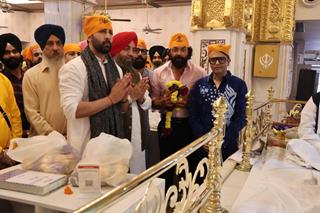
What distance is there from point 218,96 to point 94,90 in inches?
41.2

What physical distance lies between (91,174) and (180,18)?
788cm

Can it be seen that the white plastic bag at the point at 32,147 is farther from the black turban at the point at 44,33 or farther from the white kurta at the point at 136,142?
the black turban at the point at 44,33

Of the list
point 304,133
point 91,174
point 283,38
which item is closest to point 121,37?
point 91,174

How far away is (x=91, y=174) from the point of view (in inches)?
52.5

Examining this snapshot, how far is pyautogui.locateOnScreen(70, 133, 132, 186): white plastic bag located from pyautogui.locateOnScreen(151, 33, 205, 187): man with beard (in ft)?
3.62

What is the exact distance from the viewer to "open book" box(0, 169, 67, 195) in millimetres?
1367

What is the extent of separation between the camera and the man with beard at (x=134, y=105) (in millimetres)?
2193

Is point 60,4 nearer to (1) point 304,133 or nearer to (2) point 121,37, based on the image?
(2) point 121,37

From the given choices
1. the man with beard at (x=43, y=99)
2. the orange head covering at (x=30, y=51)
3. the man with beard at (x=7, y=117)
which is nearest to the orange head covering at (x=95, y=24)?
the man with beard at (x=43, y=99)

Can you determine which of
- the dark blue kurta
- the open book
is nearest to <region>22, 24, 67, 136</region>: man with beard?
the open book

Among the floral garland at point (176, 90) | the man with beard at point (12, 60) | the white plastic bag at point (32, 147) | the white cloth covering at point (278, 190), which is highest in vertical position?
the man with beard at point (12, 60)

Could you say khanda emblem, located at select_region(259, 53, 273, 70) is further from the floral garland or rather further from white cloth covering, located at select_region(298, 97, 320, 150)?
the floral garland

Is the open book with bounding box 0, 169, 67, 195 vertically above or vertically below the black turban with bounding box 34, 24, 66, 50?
below

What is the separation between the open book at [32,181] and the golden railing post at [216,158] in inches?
26.4
